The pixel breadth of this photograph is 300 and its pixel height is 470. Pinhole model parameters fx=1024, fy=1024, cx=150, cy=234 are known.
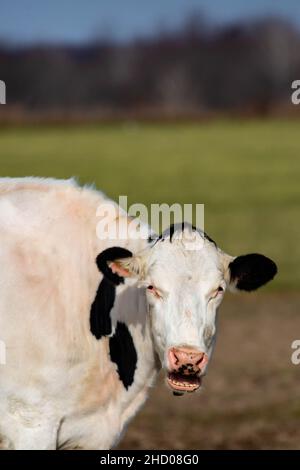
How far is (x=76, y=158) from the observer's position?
4812cm

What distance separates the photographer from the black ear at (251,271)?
5.62 meters

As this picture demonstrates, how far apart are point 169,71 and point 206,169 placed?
360 ft

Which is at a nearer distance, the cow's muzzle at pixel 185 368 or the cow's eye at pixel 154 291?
the cow's muzzle at pixel 185 368

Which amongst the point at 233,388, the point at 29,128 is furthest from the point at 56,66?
the point at 233,388

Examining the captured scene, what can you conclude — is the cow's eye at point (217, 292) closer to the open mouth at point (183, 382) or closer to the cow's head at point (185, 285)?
the cow's head at point (185, 285)

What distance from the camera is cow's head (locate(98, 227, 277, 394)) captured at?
5199mm

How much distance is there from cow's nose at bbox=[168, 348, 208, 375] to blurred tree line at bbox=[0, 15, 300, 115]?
95768mm

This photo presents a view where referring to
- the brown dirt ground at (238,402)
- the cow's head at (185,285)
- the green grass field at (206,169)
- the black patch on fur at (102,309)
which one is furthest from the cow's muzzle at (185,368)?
the green grass field at (206,169)

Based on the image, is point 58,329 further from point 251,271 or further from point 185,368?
point 251,271

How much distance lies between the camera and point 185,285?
17.7 feet

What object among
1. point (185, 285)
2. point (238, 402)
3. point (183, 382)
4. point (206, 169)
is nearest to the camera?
point (183, 382)

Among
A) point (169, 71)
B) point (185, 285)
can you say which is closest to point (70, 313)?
point (185, 285)

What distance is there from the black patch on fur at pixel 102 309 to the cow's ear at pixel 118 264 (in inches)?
10.1

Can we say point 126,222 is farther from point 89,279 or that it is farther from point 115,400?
point 115,400
